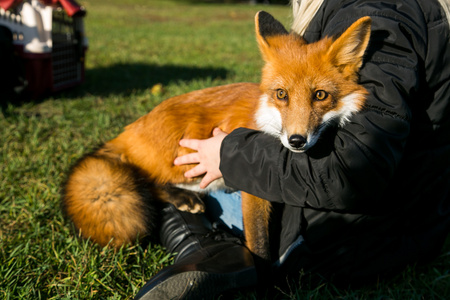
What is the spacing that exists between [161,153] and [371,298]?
1555 mm

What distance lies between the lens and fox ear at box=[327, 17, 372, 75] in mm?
1647

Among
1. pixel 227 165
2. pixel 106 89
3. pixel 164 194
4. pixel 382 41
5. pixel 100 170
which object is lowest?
pixel 106 89

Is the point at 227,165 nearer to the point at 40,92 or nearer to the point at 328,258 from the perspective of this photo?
the point at 328,258

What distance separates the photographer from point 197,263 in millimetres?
2061

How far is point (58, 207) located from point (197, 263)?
4.60 ft

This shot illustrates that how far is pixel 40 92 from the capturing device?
16.6 ft

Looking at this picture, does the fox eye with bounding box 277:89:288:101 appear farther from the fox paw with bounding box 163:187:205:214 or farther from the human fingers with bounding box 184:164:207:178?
the fox paw with bounding box 163:187:205:214

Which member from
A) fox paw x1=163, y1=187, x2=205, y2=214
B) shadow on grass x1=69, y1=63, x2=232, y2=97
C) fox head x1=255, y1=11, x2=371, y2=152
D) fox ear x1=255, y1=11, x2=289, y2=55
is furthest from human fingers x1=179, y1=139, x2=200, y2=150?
shadow on grass x1=69, y1=63, x2=232, y2=97

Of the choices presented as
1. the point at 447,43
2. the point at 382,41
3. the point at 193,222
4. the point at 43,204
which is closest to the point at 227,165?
the point at 193,222

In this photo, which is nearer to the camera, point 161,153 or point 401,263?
point 401,263

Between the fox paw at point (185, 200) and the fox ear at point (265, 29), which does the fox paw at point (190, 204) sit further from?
the fox ear at point (265, 29)

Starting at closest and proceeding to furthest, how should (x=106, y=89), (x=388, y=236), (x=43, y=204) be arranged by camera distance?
A: 1. (x=388, y=236)
2. (x=43, y=204)
3. (x=106, y=89)

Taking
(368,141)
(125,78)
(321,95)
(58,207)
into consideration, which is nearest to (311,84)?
(321,95)

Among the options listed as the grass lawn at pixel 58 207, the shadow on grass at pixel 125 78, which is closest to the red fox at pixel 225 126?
the grass lawn at pixel 58 207
